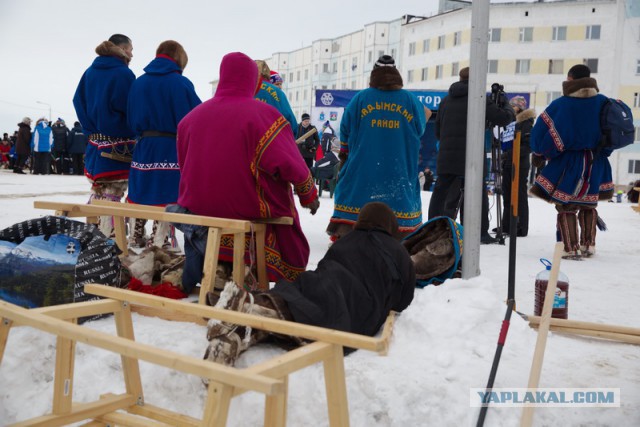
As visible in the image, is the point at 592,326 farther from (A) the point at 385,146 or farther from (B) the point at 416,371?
(A) the point at 385,146

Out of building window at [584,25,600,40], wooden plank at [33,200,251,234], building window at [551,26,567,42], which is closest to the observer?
wooden plank at [33,200,251,234]

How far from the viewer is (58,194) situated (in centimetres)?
1132

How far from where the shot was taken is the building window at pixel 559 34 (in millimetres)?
41500

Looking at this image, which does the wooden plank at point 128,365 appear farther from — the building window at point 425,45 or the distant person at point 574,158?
the building window at point 425,45

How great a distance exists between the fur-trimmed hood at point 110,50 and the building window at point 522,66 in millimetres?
42086

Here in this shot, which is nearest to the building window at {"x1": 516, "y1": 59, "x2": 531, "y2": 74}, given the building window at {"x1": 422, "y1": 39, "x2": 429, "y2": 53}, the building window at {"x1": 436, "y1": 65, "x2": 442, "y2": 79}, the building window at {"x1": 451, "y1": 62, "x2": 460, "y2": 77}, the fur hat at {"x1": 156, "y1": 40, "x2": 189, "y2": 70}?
the building window at {"x1": 451, "y1": 62, "x2": 460, "y2": 77}

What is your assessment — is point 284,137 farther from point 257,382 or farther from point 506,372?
point 257,382

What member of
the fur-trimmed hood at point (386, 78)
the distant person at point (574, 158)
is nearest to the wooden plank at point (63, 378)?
the fur-trimmed hood at point (386, 78)

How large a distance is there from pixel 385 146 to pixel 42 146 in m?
17.5

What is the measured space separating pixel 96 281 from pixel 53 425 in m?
1.12

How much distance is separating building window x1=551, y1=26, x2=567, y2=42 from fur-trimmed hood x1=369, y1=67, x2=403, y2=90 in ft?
137

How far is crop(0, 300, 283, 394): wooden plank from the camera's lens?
4.83ft

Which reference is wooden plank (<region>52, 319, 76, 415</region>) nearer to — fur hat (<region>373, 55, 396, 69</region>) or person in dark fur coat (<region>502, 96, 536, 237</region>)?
fur hat (<region>373, 55, 396, 69</region>)

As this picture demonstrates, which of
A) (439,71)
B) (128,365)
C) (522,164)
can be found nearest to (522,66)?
(439,71)
